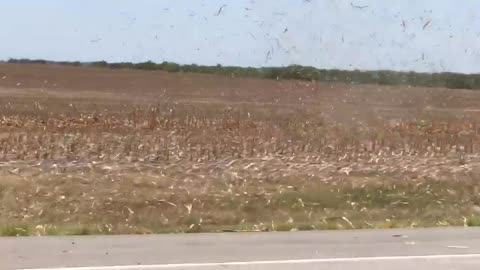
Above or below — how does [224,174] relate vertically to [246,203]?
above

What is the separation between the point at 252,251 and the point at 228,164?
10.3 metres

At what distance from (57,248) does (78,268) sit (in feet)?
4.09

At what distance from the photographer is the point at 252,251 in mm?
8820

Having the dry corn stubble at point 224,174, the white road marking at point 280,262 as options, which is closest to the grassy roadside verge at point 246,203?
the dry corn stubble at point 224,174

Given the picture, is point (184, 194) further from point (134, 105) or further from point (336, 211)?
point (134, 105)

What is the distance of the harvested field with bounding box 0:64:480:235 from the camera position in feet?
49.9

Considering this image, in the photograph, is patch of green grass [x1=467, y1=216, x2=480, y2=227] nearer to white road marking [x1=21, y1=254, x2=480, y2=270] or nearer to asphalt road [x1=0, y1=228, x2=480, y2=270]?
asphalt road [x1=0, y1=228, x2=480, y2=270]

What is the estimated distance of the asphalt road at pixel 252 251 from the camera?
795 centimetres

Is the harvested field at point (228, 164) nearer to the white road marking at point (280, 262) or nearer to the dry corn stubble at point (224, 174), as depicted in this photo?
the dry corn stubble at point (224, 174)

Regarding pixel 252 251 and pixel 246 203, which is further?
pixel 246 203

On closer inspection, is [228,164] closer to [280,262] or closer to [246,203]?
[246,203]

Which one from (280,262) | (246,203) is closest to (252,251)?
(280,262)

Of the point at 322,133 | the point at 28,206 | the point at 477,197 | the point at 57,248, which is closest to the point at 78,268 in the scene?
the point at 57,248

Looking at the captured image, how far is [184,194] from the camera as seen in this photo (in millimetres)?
16688
